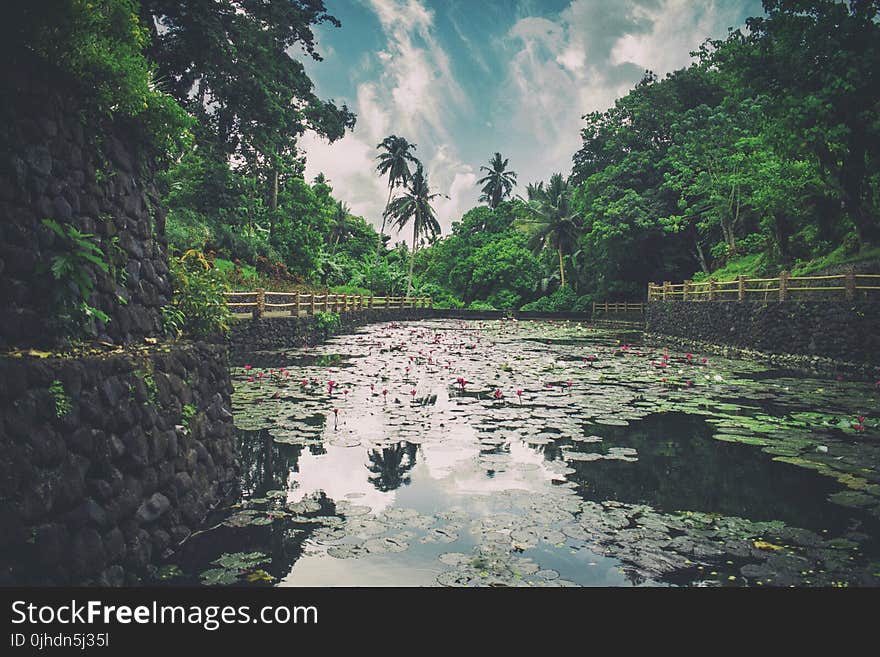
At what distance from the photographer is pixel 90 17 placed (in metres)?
3.89

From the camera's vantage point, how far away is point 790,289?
15.6 meters

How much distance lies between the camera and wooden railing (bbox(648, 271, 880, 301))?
13305mm

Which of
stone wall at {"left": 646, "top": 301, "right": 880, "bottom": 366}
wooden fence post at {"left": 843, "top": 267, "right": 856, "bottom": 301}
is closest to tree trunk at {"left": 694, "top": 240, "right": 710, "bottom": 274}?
stone wall at {"left": 646, "top": 301, "right": 880, "bottom": 366}

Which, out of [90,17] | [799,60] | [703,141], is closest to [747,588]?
[90,17]

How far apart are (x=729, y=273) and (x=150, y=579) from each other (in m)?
27.8

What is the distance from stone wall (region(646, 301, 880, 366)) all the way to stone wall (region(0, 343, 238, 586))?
13.6 meters

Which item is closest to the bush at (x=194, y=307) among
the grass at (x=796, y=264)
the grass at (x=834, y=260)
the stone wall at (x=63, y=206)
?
the stone wall at (x=63, y=206)

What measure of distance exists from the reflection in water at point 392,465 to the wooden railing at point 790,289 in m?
11.8

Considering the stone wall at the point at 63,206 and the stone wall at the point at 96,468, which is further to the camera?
the stone wall at the point at 63,206

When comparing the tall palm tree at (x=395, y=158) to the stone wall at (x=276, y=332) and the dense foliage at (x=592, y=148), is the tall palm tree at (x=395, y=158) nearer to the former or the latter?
the dense foliage at (x=592, y=148)

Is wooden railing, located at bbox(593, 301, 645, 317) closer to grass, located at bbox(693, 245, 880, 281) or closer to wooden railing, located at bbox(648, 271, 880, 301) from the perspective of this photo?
grass, located at bbox(693, 245, 880, 281)

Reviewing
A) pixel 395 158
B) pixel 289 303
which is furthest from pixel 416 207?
pixel 289 303

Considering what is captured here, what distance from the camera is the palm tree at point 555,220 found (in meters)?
46.2

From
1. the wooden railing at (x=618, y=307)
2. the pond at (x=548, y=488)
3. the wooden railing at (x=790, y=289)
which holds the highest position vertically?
the wooden railing at (x=790, y=289)
